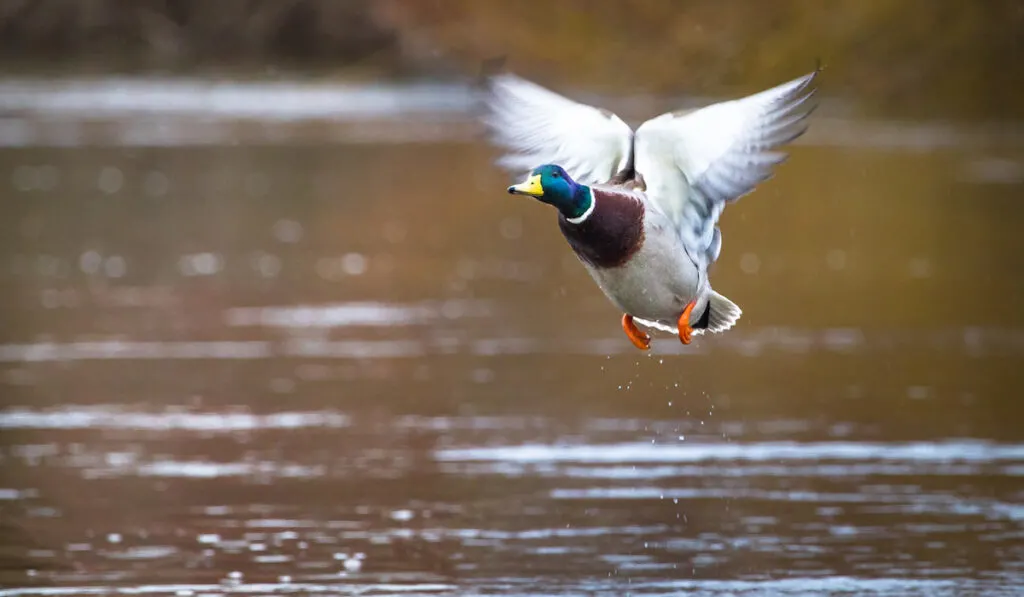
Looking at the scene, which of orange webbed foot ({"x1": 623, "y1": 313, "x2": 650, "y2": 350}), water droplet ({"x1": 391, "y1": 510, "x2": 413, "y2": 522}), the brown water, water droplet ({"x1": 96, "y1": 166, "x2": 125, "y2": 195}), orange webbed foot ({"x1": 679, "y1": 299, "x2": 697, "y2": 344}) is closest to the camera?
orange webbed foot ({"x1": 679, "y1": 299, "x2": 697, "y2": 344})

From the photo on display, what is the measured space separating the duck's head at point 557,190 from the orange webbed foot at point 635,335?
86cm

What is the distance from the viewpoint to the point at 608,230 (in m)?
7.87

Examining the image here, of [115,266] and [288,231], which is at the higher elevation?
[288,231]

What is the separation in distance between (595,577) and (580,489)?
1626 millimetres

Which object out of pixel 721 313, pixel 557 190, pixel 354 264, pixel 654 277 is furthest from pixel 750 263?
pixel 557 190

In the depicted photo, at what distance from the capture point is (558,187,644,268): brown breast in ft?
25.6

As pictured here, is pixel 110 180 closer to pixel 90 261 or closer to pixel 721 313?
pixel 90 261

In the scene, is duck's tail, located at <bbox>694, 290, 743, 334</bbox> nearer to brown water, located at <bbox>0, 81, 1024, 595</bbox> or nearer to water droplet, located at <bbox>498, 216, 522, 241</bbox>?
brown water, located at <bbox>0, 81, 1024, 595</bbox>

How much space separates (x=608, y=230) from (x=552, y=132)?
3.09 feet

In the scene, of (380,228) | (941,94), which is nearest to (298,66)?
(941,94)

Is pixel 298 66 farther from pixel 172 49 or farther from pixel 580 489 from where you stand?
pixel 580 489

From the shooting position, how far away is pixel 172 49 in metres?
60.8

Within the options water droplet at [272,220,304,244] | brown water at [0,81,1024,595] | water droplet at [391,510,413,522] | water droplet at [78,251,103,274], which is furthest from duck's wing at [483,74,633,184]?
water droplet at [272,220,304,244]

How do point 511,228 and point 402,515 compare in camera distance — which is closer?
point 402,515
